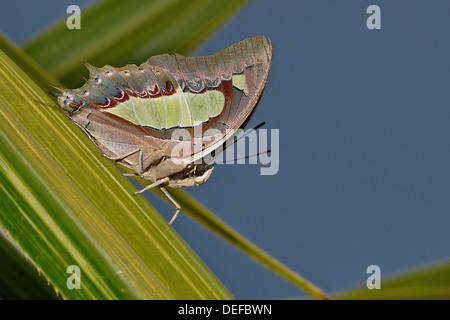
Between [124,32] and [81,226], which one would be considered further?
[124,32]

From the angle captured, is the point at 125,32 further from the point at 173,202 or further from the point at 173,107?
the point at 173,202

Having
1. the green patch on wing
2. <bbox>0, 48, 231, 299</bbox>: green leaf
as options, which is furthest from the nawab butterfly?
<bbox>0, 48, 231, 299</bbox>: green leaf

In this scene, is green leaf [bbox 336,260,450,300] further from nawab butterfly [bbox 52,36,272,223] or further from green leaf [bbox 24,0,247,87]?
green leaf [bbox 24,0,247,87]

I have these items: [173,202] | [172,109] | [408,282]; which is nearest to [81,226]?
[173,202]

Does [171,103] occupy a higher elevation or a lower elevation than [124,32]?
lower

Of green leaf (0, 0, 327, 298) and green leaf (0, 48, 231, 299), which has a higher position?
green leaf (0, 0, 327, 298)

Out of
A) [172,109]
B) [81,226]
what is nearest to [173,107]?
[172,109]

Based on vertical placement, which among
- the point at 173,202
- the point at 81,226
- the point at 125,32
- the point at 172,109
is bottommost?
the point at 81,226

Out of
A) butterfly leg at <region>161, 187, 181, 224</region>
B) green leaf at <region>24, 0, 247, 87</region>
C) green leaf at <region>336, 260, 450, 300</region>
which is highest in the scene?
green leaf at <region>24, 0, 247, 87</region>
